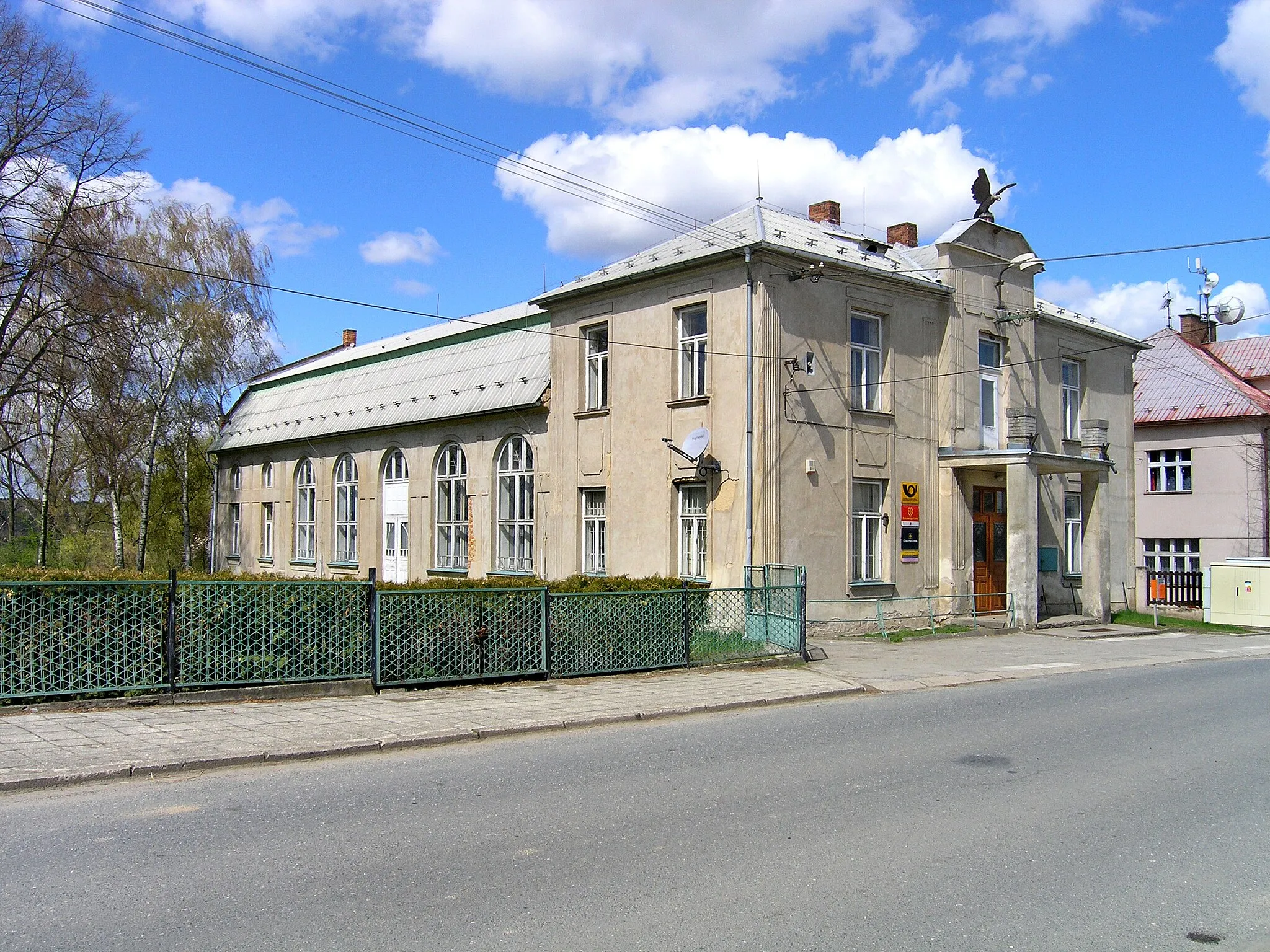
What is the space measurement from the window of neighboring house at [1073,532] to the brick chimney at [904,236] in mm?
7733

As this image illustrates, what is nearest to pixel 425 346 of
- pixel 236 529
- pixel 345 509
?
pixel 345 509

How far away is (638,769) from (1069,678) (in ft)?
31.3

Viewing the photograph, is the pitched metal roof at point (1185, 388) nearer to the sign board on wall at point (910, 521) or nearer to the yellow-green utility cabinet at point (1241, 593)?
the yellow-green utility cabinet at point (1241, 593)

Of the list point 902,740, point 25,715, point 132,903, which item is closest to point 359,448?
point 25,715

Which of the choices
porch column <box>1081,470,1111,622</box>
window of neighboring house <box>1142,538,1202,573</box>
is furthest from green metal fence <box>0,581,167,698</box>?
window of neighboring house <box>1142,538,1202,573</box>

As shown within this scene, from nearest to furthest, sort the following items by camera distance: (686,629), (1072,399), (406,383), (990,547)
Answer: (686,629) → (990,547) → (1072,399) → (406,383)

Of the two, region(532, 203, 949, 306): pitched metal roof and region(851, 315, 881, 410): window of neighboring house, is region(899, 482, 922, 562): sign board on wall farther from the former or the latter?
region(532, 203, 949, 306): pitched metal roof

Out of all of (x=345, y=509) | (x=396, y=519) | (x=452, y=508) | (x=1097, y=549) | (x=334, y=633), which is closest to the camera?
(x=334, y=633)

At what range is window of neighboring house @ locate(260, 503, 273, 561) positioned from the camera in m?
34.9

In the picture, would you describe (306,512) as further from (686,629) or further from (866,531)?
(686,629)

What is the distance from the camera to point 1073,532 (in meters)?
26.2

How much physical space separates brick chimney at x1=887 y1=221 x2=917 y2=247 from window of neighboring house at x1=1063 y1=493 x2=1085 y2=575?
25.4 ft

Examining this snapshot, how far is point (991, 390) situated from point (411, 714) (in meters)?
17.4

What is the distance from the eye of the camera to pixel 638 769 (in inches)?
337
